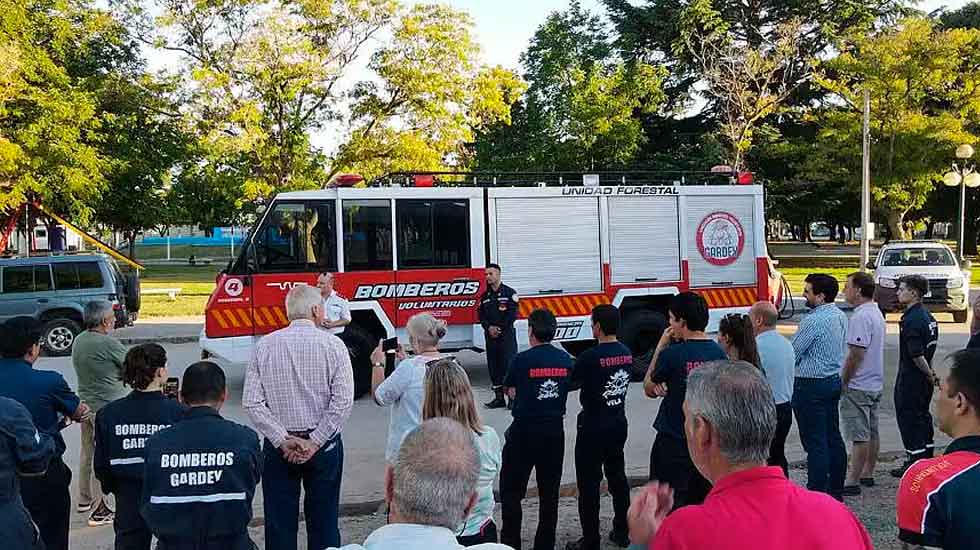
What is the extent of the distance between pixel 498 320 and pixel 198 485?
24.8 feet

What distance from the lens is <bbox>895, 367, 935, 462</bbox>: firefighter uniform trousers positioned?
6961 millimetres

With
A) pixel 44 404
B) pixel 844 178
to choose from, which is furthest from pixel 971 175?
pixel 44 404

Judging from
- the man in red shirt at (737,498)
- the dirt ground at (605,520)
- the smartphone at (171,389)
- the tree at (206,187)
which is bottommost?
the dirt ground at (605,520)

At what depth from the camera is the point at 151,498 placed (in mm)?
3588

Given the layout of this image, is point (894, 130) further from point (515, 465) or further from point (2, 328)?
point (2, 328)

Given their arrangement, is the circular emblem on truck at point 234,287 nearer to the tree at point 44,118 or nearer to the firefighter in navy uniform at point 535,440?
the firefighter in navy uniform at point 535,440

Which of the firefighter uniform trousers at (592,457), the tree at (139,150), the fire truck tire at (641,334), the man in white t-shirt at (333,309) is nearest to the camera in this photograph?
the firefighter uniform trousers at (592,457)

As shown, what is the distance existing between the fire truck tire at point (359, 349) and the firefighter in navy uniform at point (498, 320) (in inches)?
61.1

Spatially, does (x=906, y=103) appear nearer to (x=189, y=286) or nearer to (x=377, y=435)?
(x=189, y=286)

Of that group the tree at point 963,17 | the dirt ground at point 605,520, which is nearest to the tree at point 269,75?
the dirt ground at point 605,520

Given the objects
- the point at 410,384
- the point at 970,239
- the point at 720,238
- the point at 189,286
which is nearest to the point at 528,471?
the point at 410,384

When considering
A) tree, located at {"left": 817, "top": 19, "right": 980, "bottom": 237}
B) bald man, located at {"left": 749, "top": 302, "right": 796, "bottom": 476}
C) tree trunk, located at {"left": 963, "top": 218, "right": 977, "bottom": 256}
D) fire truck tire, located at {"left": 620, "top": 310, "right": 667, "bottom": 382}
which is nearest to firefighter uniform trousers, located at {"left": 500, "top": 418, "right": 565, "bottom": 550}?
bald man, located at {"left": 749, "top": 302, "right": 796, "bottom": 476}

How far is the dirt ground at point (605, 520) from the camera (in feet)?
19.6

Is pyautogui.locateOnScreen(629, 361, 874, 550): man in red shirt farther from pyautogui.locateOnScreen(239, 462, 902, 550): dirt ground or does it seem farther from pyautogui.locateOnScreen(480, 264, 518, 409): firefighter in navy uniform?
pyautogui.locateOnScreen(480, 264, 518, 409): firefighter in navy uniform
